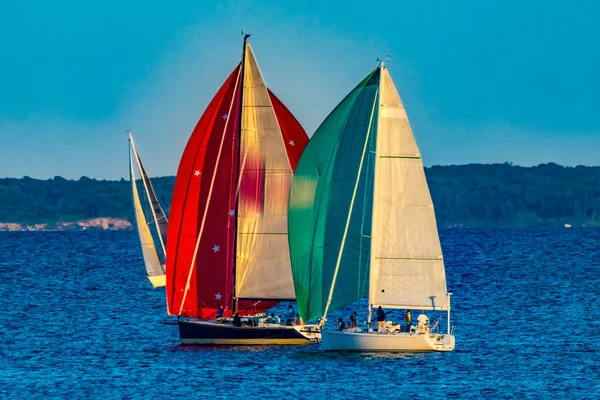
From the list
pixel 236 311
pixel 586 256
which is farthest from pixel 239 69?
pixel 586 256

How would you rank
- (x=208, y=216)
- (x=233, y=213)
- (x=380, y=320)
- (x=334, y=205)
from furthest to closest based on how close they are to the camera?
(x=208, y=216) → (x=233, y=213) → (x=334, y=205) → (x=380, y=320)

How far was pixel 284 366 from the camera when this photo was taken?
53344 mm

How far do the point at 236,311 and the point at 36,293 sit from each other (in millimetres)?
40747

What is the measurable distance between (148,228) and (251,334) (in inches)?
1004

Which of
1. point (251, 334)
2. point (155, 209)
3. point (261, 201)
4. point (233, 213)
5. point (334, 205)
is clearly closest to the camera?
point (334, 205)

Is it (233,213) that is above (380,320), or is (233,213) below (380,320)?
above

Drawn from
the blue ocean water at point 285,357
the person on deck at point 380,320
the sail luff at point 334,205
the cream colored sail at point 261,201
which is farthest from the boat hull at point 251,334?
the person on deck at point 380,320

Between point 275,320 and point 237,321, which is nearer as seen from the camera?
point 237,321

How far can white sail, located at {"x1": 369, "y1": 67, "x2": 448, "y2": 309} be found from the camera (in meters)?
54.5

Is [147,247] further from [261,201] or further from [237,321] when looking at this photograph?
[237,321]

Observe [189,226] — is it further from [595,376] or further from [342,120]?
[595,376]

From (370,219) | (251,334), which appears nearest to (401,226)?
(370,219)

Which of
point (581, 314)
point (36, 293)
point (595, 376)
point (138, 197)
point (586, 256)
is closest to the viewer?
point (595, 376)

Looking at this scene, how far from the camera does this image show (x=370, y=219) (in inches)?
2170
